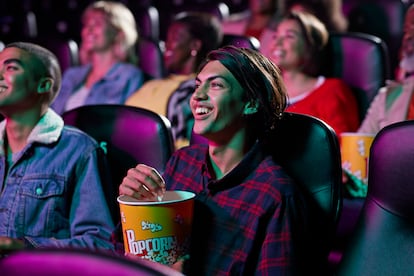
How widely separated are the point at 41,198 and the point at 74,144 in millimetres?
133

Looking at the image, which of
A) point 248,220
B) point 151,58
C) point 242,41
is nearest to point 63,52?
point 151,58

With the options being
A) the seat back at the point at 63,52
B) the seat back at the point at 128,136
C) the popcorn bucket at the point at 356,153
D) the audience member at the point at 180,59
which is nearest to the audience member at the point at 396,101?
the popcorn bucket at the point at 356,153

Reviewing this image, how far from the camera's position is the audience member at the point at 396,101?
2082mm

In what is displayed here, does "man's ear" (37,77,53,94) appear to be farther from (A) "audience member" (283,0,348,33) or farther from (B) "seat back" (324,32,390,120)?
(A) "audience member" (283,0,348,33)

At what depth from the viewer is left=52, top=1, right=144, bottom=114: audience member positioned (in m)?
2.83

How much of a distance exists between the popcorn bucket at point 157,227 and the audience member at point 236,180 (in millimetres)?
68

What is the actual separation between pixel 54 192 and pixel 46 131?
0.14 meters

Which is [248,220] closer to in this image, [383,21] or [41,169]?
[41,169]

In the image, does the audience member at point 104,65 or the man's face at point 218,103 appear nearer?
the man's face at point 218,103

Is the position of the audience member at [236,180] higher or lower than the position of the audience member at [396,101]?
higher

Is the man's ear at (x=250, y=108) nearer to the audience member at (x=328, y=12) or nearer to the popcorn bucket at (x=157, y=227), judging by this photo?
the popcorn bucket at (x=157, y=227)

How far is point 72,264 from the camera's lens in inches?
22.7

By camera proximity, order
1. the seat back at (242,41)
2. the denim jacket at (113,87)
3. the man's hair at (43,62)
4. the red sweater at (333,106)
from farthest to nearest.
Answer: the denim jacket at (113,87)
the seat back at (242,41)
the red sweater at (333,106)
the man's hair at (43,62)

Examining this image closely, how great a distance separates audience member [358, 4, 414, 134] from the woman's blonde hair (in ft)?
3.56
